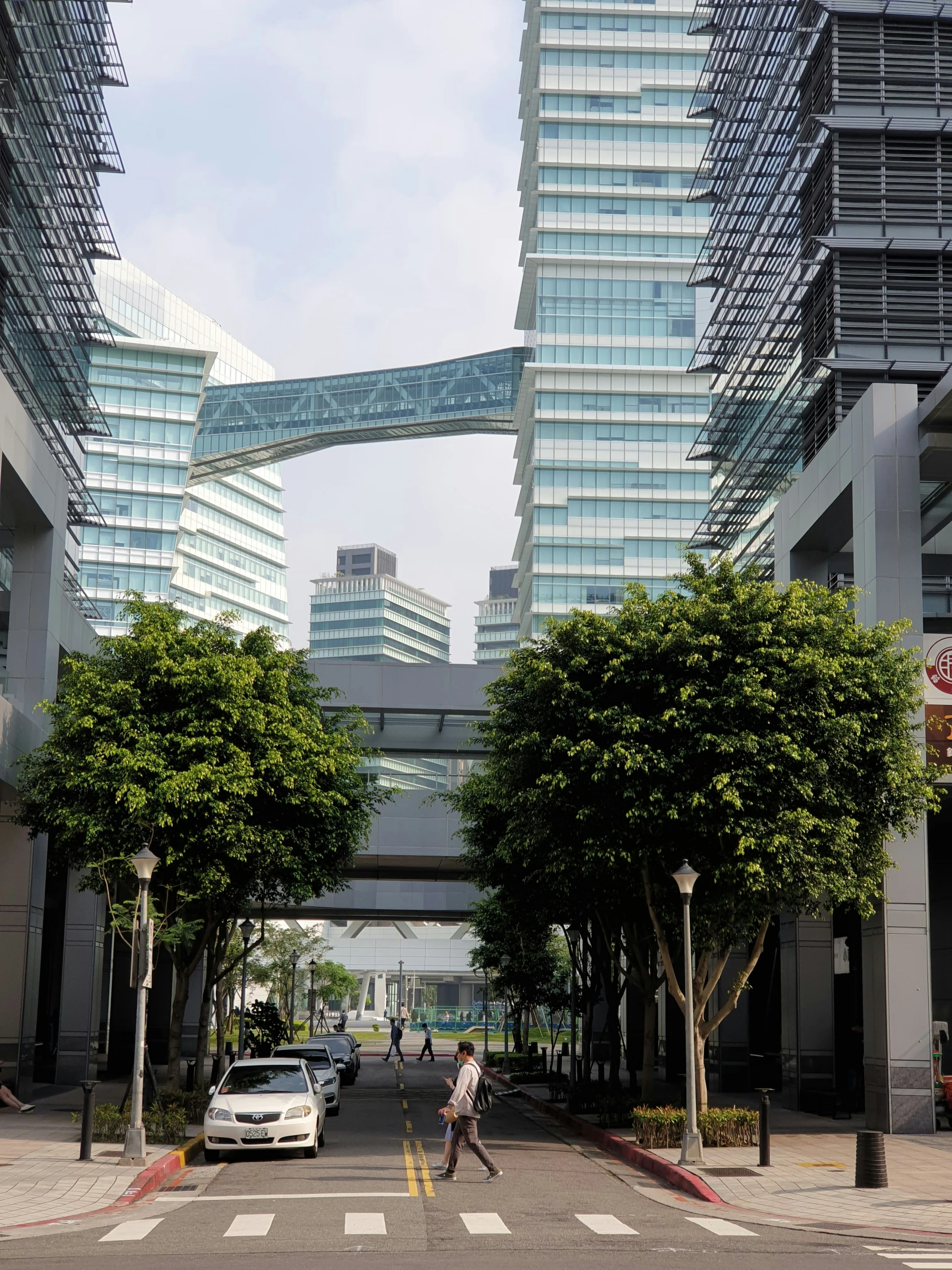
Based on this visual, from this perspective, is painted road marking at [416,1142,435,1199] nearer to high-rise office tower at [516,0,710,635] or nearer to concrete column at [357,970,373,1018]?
high-rise office tower at [516,0,710,635]

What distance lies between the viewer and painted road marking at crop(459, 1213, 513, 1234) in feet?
48.2

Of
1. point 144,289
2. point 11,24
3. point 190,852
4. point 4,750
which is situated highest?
point 144,289

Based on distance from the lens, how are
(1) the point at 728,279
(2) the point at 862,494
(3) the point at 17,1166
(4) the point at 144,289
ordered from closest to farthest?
1. (3) the point at 17,1166
2. (2) the point at 862,494
3. (1) the point at 728,279
4. (4) the point at 144,289

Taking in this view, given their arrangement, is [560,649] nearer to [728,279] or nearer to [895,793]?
[895,793]

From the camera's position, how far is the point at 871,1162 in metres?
17.8

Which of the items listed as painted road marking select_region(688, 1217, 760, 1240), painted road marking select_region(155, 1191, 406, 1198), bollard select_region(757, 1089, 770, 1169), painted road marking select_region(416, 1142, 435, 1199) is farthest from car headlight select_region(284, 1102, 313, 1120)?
painted road marking select_region(688, 1217, 760, 1240)

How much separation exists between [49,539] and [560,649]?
42.6ft

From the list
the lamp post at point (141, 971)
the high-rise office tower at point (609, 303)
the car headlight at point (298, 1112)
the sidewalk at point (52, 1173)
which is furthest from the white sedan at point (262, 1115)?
the high-rise office tower at point (609, 303)

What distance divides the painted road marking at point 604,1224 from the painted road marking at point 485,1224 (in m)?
0.89

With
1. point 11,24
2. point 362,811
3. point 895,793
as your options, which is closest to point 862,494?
point 895,793

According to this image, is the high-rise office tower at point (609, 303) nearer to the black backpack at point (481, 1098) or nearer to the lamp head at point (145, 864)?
the lamp head at point (145, 864)

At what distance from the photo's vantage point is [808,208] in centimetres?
3297

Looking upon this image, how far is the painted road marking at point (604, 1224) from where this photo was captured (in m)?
14.8

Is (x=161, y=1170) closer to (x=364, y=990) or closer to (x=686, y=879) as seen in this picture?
(x=686, y=879)
